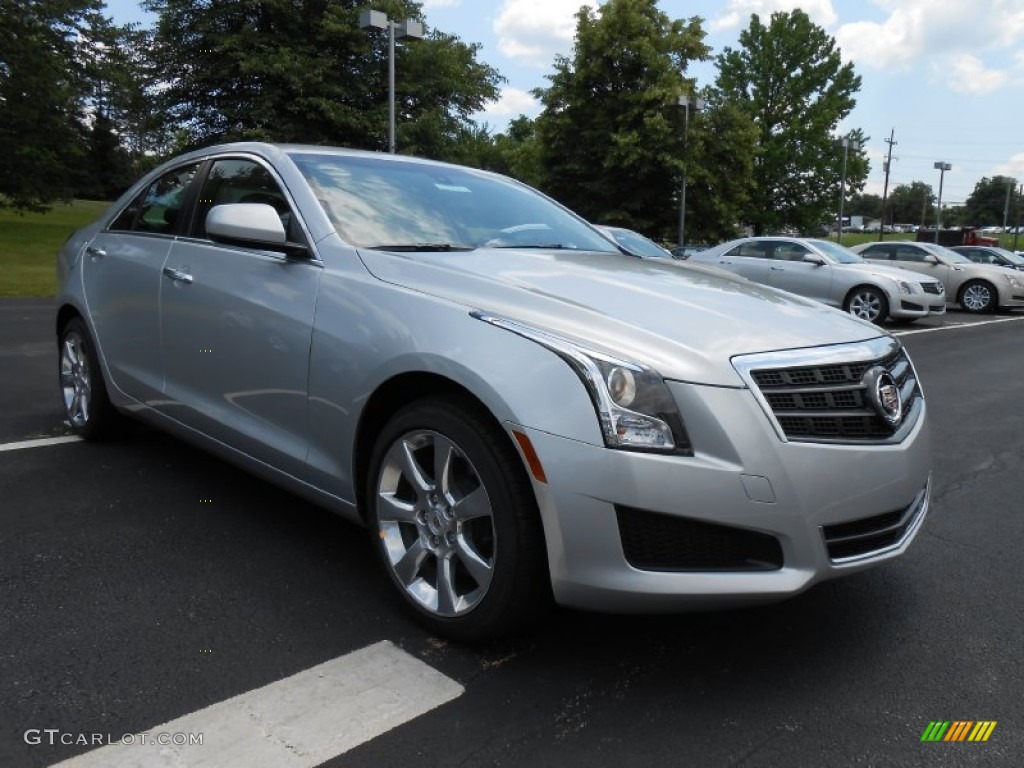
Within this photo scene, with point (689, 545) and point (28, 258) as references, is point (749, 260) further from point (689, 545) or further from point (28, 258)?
point (28, 258)

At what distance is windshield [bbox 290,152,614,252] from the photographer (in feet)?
10.6

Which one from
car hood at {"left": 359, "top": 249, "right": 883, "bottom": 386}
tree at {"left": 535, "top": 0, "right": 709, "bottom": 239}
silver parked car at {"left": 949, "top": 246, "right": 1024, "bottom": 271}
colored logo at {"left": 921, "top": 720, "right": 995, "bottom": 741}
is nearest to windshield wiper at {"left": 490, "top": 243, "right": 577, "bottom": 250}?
car hood at {"left": 359, "top": 249, "right": 883, "bottom": 386}

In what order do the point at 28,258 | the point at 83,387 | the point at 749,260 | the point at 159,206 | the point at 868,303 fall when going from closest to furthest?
the point at 159,206 → the point at 83,387 → the point at 868,303 → the point at 749,260 → the point at 28,258

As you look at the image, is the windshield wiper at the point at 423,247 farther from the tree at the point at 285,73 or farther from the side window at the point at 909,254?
the tree at the point at 285,73

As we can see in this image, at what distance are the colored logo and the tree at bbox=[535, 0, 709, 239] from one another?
27826 millimetres

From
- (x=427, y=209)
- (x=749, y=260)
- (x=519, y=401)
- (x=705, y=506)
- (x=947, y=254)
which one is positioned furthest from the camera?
(x=947, y=254)

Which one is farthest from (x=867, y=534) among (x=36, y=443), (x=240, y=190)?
(x=36, y=443)

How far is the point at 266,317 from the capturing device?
10.4 feet

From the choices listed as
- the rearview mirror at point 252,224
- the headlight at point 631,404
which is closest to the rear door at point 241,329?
the rearview mirror at point 252,224

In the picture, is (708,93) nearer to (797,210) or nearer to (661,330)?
(797,210)

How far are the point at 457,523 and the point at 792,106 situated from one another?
4487 centimetres

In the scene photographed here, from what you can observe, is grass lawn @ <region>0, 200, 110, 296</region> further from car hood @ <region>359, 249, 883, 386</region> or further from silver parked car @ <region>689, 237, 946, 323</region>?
car hood @ <region>359, 249, 883, 386</region>

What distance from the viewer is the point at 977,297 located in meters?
18.2

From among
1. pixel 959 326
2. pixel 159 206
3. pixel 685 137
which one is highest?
pixel 685 137
